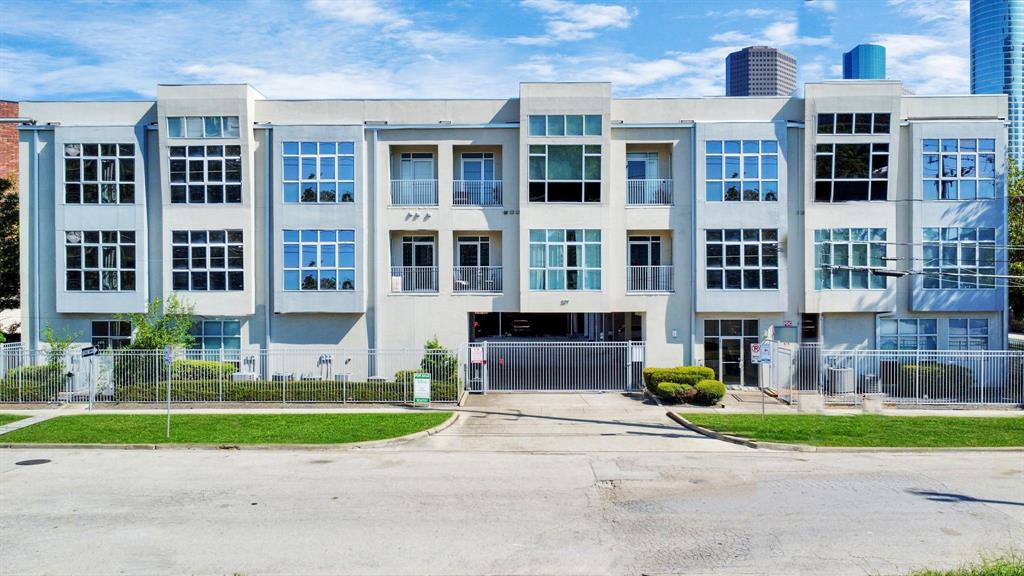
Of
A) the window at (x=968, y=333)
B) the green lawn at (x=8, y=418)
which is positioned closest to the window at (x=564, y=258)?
the window at (x=968, y=333)

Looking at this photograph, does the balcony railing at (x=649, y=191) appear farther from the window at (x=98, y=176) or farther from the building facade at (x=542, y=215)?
the window at (x=98, y=176)

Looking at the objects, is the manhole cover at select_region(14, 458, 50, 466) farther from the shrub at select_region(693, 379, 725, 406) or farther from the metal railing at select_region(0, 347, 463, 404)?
the shrub at select_region(693, 379, 725, 406)

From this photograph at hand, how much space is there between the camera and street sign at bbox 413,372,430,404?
2361 centimetres

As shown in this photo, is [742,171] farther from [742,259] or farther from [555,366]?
[555,366]

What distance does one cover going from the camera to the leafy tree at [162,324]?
1026 inches

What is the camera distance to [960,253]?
28.4m

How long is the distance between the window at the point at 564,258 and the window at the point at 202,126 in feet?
38.4

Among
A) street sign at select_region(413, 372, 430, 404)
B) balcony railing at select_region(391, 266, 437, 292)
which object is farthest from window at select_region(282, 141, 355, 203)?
street sign at select_region(413, 372, 430, 404)

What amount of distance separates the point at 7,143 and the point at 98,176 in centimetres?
2081

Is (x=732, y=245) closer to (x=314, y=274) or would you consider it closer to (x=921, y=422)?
(x=921, y=422)

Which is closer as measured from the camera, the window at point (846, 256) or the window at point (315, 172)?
the window at point (846, 256)

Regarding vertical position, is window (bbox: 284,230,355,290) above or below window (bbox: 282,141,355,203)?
below

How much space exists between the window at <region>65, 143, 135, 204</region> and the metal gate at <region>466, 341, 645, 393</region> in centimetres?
1465

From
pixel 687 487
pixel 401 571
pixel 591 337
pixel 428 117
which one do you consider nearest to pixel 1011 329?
pixel 591 337
